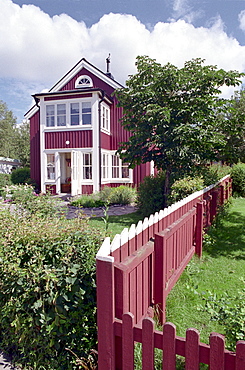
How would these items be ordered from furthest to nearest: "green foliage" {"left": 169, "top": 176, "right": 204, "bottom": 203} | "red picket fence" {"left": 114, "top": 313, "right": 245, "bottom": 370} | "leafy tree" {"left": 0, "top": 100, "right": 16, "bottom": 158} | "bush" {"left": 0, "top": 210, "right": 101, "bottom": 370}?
1. "leafy tree" {"left": 0, "top": 100, "right": 16, "bottom": 158}
2. "green foliage" {"left": 169, "top": 176, "right": 204, "bottom": 203}
3. "bush" {"left": 0, "top": 210, "right": 101, "bottom": 370}
4. "red picket fence" {"left": 114, "top": 313, "right": 245, "bottom": 370}

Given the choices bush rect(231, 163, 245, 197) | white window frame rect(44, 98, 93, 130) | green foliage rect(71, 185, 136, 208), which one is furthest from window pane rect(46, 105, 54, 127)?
bush rect(231, 163, 245, 197)

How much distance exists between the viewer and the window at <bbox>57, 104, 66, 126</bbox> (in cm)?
1483

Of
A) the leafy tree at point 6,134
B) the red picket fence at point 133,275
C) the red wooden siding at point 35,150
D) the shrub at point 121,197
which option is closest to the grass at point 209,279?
the red picket fence at point 133,275

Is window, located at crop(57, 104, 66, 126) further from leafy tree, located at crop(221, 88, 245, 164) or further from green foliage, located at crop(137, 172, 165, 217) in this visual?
leafy tree, located at crop(221, 88, 245, 164)

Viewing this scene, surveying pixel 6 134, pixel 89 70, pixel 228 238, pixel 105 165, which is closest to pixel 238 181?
pixel 105 165

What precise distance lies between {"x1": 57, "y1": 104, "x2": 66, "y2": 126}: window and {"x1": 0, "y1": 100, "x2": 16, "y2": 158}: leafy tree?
2436cm

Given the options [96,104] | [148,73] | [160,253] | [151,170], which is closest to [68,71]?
[96,104]

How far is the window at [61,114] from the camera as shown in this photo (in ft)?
48.6

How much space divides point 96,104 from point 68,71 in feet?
13.8

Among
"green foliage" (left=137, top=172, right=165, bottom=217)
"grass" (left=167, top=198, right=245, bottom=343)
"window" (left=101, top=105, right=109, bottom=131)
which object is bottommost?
"grass" (left=167, top=198, right=245, bottom=343)

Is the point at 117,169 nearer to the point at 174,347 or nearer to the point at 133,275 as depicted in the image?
the point at 133,275

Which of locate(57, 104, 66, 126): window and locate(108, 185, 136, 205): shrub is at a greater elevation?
locate(57, 104, 66, 126): window

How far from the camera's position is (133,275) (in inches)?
83.9

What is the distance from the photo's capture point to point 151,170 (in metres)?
15.5
